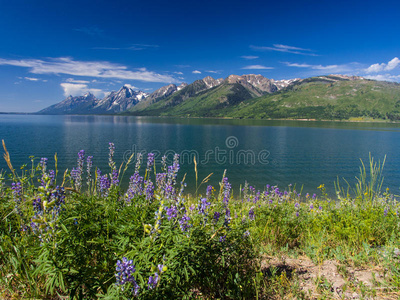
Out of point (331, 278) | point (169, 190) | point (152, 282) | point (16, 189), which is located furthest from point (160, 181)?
point (331, 278)

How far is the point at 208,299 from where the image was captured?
133 inches

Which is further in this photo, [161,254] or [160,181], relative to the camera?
[160,181]

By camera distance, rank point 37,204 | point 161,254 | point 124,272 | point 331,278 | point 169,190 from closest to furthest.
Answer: point 124,272, point 161,254, point 37,204, point 331,278, point 169,190

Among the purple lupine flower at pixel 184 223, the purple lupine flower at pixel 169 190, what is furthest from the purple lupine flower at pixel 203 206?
the purple lupine flower at pixel 169 190

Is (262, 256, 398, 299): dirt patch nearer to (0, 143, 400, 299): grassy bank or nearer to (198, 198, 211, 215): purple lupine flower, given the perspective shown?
(0, 143, 400, 299): grassy bank

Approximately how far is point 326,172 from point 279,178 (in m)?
10.8

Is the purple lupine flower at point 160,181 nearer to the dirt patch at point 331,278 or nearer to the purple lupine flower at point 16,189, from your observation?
the purple lupine flower at point 16,189

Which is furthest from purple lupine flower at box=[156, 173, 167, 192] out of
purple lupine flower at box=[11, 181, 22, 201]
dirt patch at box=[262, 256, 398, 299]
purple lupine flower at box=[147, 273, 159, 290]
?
purple lupine flower at box=[147, 273, 159, 290]

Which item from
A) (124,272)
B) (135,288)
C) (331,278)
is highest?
(124,272)

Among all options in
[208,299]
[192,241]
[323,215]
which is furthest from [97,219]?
[323,215]

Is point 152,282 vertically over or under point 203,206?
under

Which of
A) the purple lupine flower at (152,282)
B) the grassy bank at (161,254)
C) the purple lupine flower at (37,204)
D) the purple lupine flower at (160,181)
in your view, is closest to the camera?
the purple lupine flower at (152,282)

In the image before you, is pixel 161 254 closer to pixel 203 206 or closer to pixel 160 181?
pixel 203 206

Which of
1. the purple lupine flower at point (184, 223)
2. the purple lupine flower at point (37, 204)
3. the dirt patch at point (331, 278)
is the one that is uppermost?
the purple lupine flower at point (37, 204)
